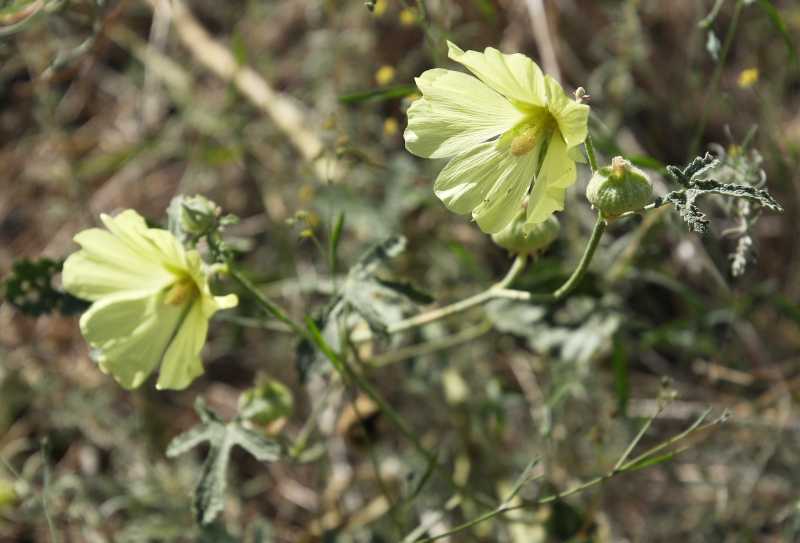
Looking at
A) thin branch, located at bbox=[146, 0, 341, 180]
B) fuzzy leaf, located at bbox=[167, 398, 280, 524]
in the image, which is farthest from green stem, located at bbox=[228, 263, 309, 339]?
thin branch, located at bbox=[146, 0, 341, 180]

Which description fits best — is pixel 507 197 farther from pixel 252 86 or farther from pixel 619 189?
pixel 252 86

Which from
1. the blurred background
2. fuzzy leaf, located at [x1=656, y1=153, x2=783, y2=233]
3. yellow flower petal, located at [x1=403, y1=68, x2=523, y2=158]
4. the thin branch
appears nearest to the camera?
fuzzy leaf, located at [x1=656, y1=153, x2=783, y2=233]

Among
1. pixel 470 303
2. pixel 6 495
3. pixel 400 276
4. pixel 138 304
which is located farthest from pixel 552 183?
pixel 6 495

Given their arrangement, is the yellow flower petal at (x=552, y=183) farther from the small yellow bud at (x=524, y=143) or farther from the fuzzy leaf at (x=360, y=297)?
the fuzzy leaf at (x=360, y=297)

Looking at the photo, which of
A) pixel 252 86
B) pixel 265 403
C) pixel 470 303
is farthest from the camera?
pixel 252 86

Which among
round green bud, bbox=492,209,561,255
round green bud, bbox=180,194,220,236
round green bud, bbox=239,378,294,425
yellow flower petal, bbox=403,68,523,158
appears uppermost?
yellow flower petal, bbox=403,68,523,158

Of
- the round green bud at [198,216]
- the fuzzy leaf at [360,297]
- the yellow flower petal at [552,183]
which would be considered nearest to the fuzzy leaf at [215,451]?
the fuzzy leaf at [360,297]

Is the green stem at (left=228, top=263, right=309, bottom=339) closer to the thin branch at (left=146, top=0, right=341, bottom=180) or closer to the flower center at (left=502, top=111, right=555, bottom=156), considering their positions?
the flower center at (left=502, top=111, right=555, bottom=156)
